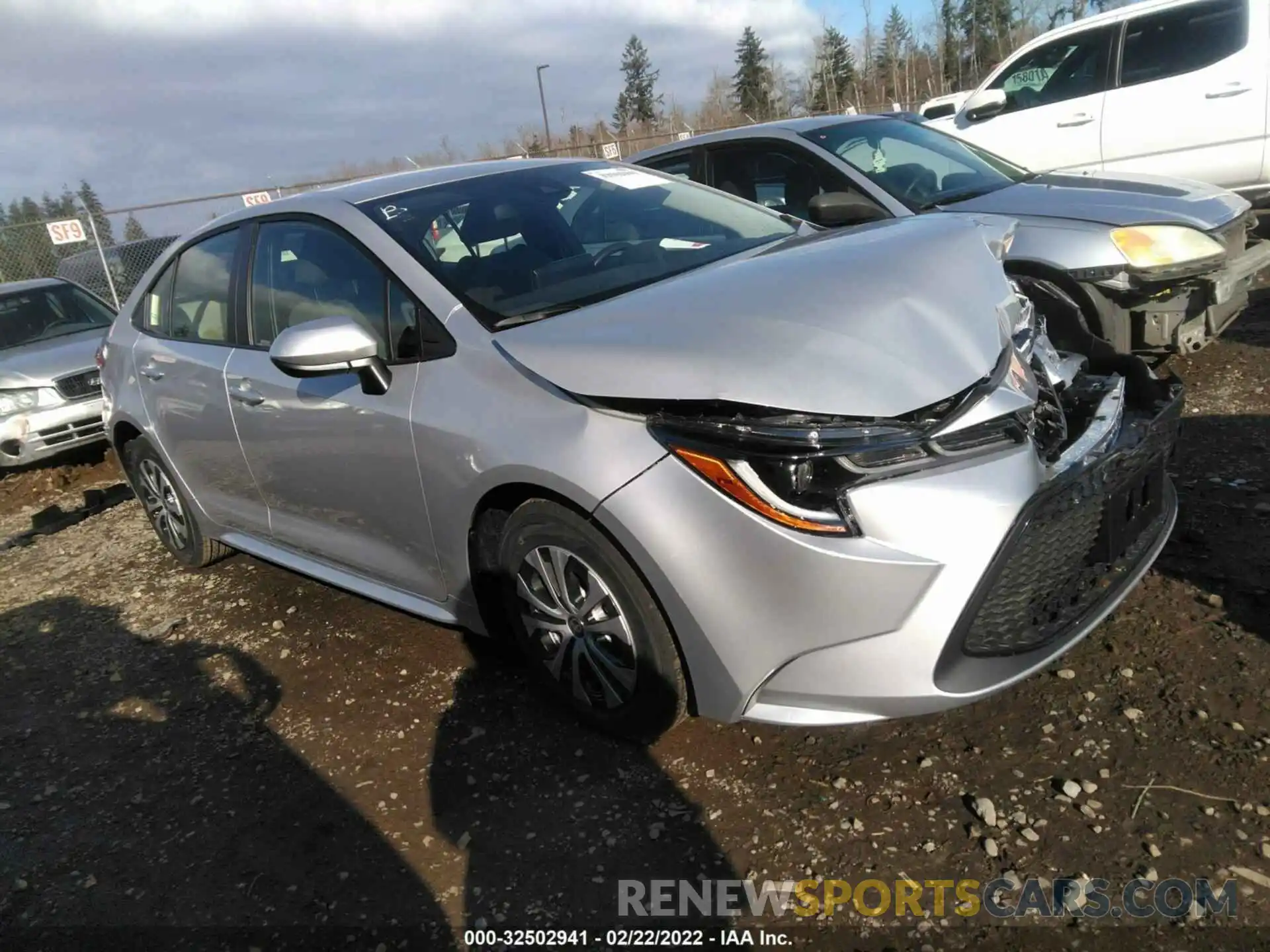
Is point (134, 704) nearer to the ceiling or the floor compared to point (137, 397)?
nearer to the floor

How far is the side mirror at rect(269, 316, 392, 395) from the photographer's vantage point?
110 inches

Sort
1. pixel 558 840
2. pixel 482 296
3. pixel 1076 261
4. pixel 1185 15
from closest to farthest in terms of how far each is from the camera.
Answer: pixel 558 840 < pixel 482 296 < pixel 1076 261 < pixel 1185 15

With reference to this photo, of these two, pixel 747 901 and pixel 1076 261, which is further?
pixel 1076 261

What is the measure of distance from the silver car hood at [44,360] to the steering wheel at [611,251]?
18.9 feet

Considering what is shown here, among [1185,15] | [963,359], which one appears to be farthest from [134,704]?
[1185,15]

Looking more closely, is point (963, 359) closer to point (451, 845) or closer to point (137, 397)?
point (451, 845)

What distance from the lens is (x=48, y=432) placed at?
24.6 feet

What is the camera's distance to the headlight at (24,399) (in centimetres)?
745

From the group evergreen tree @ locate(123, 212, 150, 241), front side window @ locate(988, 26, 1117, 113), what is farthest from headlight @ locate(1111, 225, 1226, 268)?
evergreen tree @ locate(123, 212, 150, 241)

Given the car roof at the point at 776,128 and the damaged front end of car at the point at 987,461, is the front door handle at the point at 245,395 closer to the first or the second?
the damaged front end of car at the point at 987,461

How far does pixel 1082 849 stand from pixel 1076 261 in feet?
10.5

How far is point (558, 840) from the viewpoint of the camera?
2525 mm

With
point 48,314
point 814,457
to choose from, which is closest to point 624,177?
point 814,457

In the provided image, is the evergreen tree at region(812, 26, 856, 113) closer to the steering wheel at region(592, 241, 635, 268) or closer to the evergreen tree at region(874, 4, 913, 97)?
the evergreen tree at region(874, 4, 913, 97)
